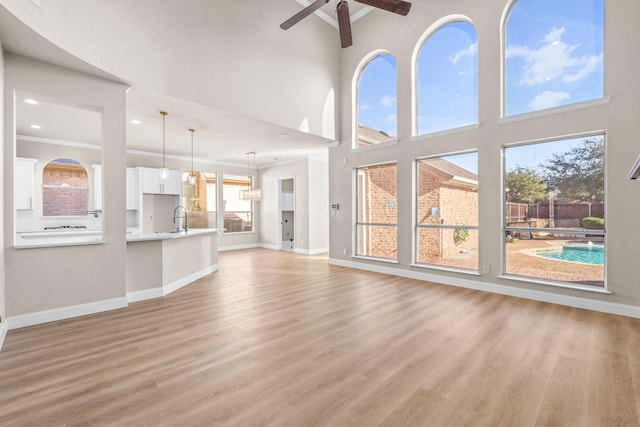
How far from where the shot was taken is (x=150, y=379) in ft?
7.09

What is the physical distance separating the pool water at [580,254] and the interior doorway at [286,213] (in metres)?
6.54

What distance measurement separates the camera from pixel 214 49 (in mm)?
4484

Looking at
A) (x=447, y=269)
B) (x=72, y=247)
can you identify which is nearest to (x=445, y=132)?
(x=447, y=269)

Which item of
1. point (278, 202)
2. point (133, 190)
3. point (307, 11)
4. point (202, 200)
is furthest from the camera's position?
point (278, 202)

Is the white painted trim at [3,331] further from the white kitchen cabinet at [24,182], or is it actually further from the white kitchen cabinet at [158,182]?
the white kitchen cabinet at [158,182]

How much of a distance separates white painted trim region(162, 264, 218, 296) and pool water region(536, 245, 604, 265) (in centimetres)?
539

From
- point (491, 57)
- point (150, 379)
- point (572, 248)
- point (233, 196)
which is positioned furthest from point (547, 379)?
point (233, 196)

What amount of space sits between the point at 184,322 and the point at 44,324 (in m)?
1.49

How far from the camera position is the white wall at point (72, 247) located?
10.2 ft

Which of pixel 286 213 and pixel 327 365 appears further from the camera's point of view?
pixel 286 213

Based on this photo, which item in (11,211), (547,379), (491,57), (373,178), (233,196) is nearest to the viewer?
(547,379)

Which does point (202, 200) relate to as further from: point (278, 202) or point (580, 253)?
point (580, 253)

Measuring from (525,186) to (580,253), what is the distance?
3.59ft

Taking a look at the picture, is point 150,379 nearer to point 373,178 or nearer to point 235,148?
point 373,178
